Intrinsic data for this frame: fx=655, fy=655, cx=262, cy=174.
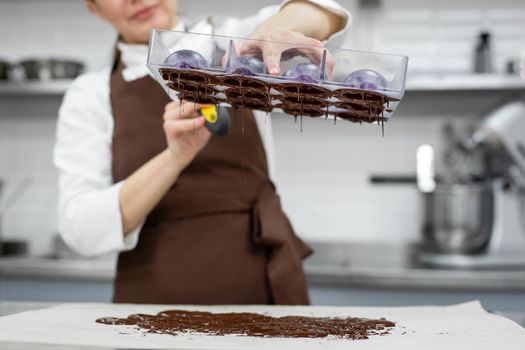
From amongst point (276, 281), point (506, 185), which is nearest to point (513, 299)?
point (506, 185)

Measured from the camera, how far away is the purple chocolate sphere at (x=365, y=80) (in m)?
0.92

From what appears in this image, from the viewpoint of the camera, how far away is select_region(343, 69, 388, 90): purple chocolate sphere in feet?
3.03

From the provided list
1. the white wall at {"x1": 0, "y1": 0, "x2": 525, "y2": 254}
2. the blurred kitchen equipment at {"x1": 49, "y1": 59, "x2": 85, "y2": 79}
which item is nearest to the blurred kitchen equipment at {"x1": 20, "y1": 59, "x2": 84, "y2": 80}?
the blurred kitchen equipment at {"x1": 49, "y1": 59, "x2": 85, "y2": 79}

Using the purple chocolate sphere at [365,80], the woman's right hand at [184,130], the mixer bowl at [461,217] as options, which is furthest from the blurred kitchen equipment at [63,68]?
the purple chocolate sphere at [365,80]

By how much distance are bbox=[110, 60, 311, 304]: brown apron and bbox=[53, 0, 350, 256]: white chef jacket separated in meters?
0.04

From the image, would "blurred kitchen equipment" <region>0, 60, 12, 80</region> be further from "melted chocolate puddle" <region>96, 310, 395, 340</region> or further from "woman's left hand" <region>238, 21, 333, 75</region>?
"woman's left hand" <region>238, 21, 333, 75</region>

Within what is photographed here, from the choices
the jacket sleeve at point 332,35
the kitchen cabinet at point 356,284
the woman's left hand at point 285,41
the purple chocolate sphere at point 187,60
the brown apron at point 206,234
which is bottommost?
the kitchen cabinet at point 356,284

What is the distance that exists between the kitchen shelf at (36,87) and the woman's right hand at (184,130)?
5.29 ft

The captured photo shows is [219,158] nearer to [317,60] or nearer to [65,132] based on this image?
[65,132]

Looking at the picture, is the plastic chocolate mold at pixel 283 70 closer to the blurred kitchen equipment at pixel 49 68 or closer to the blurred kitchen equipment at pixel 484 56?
the blurred kitchen equipment at pixel 484 56

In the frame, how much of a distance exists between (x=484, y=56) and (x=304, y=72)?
1892 mm

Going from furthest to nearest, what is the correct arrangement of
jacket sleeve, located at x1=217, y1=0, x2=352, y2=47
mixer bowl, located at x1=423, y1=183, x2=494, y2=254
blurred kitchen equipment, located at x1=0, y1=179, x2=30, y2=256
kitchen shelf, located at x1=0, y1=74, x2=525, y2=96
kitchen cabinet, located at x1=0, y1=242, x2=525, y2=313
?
blurred kitchen equipment, located at x1=0, y1=179, x2=30, y2=256, kitchen shelf, located at x1=0, y1=74, x2=525, y2=96, mixer bowl, located at x1=423, y1=183, x2=494, y2=254, kitchen cabinet, located at x1=0, y1=242, x2=525, y2=313, jacket sleeve, located at x1=217, y1=0, x2=352, y2=47

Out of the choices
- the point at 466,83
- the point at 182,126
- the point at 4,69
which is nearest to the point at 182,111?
the point at 182,126

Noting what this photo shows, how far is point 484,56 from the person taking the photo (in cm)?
258
